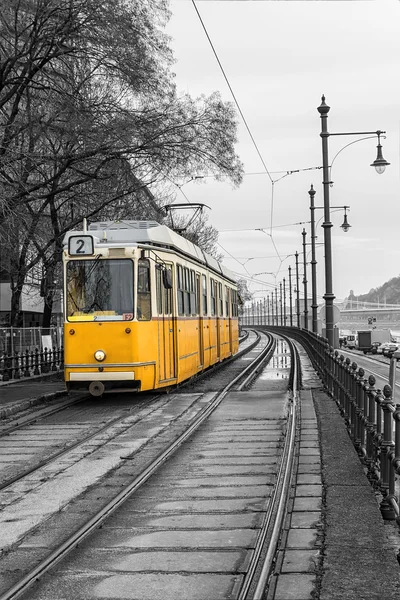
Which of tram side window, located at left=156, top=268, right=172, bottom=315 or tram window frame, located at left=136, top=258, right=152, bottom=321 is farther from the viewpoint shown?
tram side window, located at left=156, top=268, right=172, bottom=315

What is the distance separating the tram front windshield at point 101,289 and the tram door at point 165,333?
0.87 m

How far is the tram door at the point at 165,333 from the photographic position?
18.2 m

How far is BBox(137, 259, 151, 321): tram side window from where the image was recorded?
17.4m

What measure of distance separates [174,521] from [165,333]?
10.6 metres

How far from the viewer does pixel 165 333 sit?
18594mm

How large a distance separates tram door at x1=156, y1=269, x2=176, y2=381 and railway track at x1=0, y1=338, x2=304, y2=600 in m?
3.91

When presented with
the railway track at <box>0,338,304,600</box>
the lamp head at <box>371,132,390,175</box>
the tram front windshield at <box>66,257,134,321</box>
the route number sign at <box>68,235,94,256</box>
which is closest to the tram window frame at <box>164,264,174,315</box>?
the tram front windshield at <box>66,257,134,321</box>

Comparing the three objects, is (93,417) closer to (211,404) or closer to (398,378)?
(211,404)

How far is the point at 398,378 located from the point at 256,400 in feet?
75.2

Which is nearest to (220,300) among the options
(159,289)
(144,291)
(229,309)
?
(229,309)

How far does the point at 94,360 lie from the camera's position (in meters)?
17.4

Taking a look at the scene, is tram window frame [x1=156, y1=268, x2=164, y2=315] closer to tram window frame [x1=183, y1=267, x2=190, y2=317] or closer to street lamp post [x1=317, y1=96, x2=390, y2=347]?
tram window frame [x1=183, y1=267, x2=190, y2=317]

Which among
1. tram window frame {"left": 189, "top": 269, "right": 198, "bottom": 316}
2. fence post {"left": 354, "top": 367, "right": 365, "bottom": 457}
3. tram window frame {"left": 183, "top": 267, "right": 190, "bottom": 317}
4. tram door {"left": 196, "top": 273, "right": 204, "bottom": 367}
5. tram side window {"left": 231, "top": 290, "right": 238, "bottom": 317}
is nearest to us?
fence post {"left": 354, "top": 367, "right": 365, "bottom": 457}

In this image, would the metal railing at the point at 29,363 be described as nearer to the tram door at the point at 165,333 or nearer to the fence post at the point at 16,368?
the fence post at the point at 16,368
